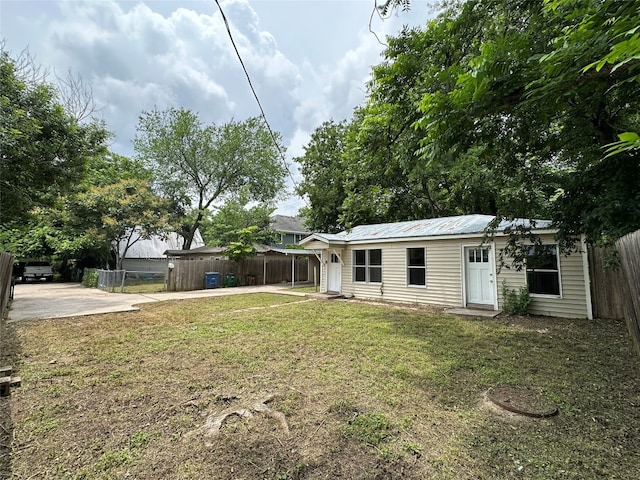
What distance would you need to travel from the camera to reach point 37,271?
19.6m

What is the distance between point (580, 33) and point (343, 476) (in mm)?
4204

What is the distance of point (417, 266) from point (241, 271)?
1117 centimetres

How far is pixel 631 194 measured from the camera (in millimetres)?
4441

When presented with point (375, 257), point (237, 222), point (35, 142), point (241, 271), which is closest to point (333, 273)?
point (375, 257)

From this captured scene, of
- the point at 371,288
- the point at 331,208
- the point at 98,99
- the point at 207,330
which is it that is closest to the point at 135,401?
the point at 207,330

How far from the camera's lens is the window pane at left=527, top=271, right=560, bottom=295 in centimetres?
746

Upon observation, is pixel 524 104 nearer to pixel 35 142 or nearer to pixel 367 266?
pixel 367 266

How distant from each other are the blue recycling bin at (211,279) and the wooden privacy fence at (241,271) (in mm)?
173

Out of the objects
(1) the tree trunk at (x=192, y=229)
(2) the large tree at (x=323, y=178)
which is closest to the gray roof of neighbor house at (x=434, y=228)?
(2) the large tree at (x=323, y=178)

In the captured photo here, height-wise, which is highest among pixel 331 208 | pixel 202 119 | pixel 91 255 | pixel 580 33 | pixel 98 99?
pixel 202 119

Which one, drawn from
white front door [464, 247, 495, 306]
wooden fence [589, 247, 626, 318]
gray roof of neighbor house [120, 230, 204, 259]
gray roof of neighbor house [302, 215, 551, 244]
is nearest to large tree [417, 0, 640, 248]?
gray roof of neighbor house [302, 215, 551, 244]

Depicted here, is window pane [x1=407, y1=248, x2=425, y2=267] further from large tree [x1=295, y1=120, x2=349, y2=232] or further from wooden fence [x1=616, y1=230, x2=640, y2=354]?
large tree [x1=295, y1=120, x2=349, y2=232]

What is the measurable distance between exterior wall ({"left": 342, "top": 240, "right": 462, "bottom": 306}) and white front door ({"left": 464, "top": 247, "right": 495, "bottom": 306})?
0.88ft

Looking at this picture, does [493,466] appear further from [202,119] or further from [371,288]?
[202,119]
